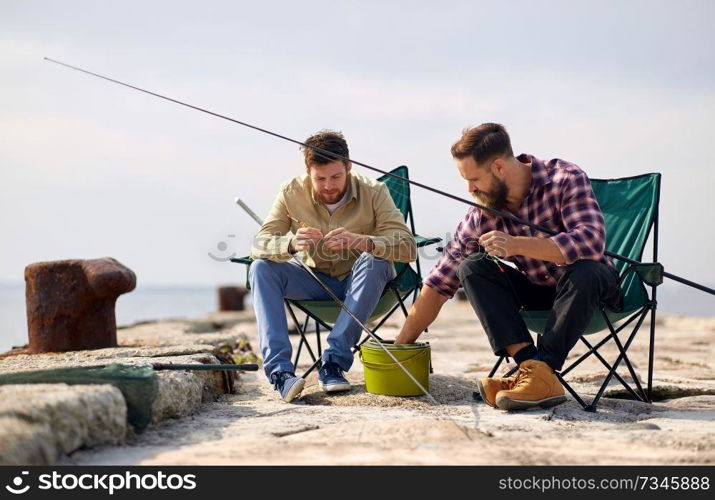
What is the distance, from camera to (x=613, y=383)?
396cm

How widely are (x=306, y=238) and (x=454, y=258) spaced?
25.3 inches

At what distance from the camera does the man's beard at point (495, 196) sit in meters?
3.20

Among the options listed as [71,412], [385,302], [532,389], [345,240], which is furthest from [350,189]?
[71,412]

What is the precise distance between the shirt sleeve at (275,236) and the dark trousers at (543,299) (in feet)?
2.66

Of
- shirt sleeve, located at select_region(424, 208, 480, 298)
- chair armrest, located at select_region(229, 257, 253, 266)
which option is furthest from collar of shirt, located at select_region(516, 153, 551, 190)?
chair armrest, located at select_region(229, 257, 253, 266)

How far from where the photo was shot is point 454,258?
11.2 feet

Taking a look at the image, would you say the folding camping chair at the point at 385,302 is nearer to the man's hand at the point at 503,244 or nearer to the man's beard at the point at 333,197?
the man's beard at the point at 333,197

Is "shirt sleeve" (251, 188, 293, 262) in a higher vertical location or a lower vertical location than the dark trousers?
higher

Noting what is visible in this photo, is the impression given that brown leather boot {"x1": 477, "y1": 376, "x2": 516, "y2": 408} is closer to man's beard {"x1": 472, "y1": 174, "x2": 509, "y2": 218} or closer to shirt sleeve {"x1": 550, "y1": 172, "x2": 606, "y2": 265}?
shirt sleeve {"x1": 550, "y1": 172, "x2": 606, "y2": 265}

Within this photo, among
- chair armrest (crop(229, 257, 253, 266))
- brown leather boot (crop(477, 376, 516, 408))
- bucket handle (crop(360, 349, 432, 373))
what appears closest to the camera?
brown leather boot (crop(477, 376, 516, 408))

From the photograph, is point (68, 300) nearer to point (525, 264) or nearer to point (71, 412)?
point (71, 412)

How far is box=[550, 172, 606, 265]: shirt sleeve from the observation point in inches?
117
